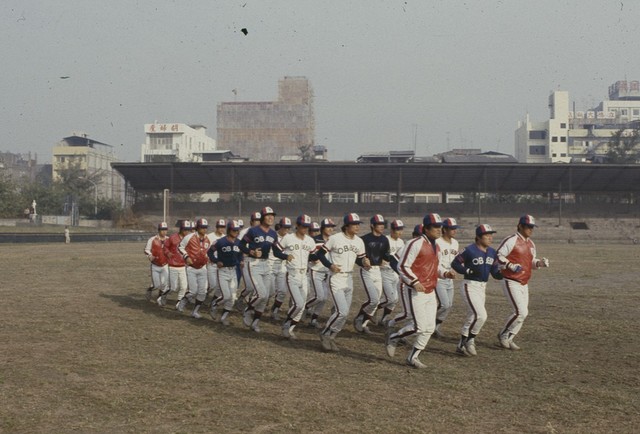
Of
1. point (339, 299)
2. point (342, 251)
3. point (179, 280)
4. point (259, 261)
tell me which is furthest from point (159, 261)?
point (339, 299)

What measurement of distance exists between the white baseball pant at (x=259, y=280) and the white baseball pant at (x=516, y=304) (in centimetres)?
507

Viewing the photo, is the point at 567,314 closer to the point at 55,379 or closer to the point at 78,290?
the point at 55,379

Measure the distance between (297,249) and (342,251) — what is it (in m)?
1.37

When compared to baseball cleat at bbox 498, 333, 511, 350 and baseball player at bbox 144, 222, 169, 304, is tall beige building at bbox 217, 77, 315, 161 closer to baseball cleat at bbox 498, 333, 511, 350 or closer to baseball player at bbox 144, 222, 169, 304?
baseball player at bbox 144, 222, 169, 304

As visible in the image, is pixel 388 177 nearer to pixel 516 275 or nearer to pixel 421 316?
pixel 516 275

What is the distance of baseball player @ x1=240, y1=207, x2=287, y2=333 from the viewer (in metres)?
13.3

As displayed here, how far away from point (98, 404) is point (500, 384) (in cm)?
567

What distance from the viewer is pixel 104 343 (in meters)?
11.8

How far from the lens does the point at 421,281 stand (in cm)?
1012

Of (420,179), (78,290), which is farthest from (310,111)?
→ (78,290)

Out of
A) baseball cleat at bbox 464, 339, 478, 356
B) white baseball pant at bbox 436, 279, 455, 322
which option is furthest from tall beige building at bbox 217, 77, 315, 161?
baseball cleat at bbox 464, 339, 478, 356

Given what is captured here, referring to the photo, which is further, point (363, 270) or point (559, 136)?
point (559, 136)

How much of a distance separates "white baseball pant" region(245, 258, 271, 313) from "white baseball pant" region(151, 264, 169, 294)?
4.72 m

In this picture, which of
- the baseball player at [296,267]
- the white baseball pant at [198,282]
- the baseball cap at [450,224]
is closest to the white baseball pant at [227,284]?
the white baseball pant at [198,282]
